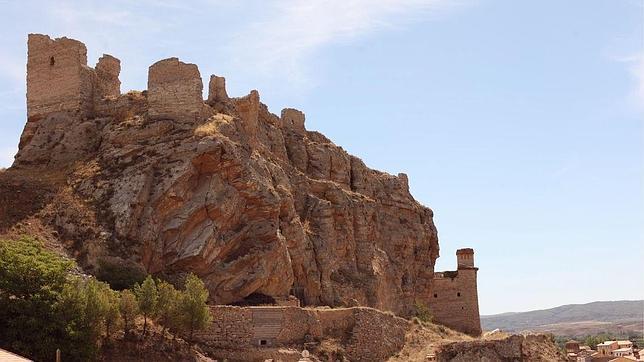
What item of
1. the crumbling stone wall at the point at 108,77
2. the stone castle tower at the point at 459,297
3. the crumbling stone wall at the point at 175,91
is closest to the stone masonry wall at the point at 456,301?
the stone castle tower at the point at 459,297

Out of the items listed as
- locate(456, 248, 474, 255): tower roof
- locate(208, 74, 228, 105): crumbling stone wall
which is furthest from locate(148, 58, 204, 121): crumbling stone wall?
locate(456, 248, 474, 255): tower roof

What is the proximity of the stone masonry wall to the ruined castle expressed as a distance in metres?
0.06

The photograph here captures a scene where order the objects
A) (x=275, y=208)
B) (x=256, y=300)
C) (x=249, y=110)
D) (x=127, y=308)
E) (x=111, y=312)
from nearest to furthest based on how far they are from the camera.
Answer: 1. (x=111, y=312)
2. (x=127, y=308)
3. (x=256, y=300)
4. (x=275, y=208)
5. (x=249, y=110)

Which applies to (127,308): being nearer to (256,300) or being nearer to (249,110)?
(256,300)

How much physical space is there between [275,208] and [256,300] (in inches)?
170

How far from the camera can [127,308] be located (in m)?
33.8

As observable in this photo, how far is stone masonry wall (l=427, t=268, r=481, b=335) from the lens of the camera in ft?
189

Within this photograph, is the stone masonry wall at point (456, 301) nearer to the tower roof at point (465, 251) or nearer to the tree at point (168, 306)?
the tower roof at point (465, 251)

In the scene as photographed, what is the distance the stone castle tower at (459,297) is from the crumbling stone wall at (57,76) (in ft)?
81.7

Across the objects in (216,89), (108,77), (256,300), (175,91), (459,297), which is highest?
(108,77)

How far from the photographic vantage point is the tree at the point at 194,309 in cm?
3478

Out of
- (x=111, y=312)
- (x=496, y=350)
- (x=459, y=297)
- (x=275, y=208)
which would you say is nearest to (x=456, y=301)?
(x=459, y=297)

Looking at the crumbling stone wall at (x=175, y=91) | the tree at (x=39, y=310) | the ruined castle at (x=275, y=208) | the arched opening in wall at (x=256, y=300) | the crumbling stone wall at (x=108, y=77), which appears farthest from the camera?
the crumbling stone wall at (x=108, y=77)

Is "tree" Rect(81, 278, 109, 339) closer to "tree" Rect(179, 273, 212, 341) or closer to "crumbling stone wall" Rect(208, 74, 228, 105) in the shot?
"tree" Rect(179, 273, 212, 341)
